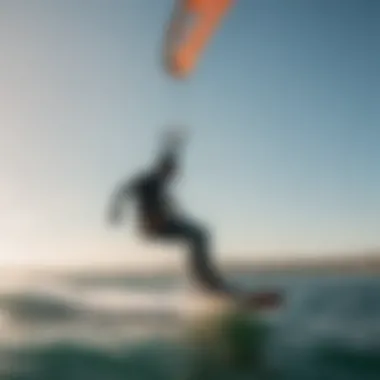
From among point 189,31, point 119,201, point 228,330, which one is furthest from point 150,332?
point 189,31

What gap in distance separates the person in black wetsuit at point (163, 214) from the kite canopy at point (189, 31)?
176mm

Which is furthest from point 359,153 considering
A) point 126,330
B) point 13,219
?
point 13,219

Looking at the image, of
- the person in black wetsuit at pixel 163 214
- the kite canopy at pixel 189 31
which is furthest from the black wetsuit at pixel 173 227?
the kite canopy at pixel 189 31

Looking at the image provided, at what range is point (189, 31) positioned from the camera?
151 cm

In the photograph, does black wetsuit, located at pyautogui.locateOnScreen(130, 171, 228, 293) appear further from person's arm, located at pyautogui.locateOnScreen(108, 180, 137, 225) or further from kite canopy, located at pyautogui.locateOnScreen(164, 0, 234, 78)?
kite canopy, located at pyautogui.locateOnScreen(164, 0, 234, 78)

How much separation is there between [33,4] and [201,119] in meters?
0.39

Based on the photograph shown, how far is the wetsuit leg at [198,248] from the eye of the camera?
148 centimetres

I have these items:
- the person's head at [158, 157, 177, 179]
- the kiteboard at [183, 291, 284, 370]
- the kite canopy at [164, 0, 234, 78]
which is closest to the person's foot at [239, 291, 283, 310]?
the kiteboard at [183, 291, 284, 370]

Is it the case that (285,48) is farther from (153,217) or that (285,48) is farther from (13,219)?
(13,219)

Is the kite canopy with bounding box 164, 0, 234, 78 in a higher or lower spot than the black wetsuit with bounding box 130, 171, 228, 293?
higher

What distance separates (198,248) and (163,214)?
0.30ft

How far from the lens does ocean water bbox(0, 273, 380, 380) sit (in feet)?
4.79

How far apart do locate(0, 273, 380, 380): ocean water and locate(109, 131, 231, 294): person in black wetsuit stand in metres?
0.07

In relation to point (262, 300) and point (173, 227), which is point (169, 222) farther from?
point (262, 300)
